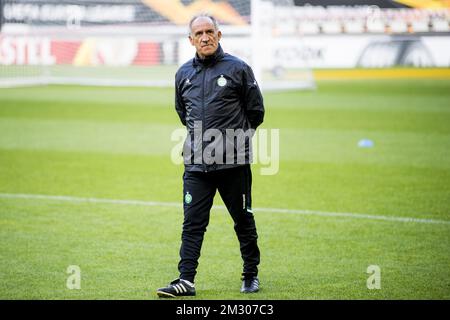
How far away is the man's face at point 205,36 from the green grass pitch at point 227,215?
1805 millimetres

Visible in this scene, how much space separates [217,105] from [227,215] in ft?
11.1

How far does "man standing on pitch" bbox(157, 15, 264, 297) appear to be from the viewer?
20.0ft

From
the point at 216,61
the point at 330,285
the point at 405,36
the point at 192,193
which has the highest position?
the point at 405,36

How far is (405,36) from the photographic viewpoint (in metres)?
30.2

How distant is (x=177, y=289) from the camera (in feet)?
20.0

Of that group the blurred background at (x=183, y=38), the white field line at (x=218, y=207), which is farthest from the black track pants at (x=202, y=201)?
the blurred background at (x=183, y=38)

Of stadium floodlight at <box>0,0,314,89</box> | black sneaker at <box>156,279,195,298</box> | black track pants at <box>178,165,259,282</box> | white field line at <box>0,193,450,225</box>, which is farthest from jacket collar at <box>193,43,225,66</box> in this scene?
stadium floodlight at <box>0,0,314,89</box>

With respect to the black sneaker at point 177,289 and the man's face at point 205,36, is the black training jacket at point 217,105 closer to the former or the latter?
the man's face at point 205,36

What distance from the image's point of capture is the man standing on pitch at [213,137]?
20.0 ft

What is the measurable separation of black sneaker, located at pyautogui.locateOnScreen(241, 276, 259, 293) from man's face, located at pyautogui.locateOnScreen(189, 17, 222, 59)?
1715mm

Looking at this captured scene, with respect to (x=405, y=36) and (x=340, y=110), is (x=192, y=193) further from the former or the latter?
(x=405, y=36)

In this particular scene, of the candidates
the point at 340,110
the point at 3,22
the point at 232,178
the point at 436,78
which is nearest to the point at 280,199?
the point at 232,178

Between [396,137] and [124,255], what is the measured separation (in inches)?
355

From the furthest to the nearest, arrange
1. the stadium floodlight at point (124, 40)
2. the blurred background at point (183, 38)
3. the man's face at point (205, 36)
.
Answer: the blurred background at point (183, 38)
the stadium floodlight at point (124, 40)
the man's face at point (205, 36)
